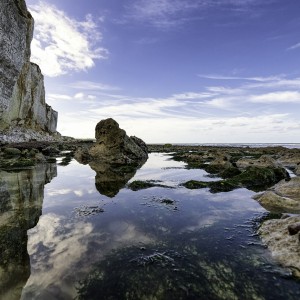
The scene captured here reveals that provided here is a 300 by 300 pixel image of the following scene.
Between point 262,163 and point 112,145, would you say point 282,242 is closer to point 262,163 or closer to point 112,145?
point 262,163

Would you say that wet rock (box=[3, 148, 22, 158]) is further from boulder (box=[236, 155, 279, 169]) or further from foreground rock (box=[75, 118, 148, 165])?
boulder (box=[236, 155, 279, 169])

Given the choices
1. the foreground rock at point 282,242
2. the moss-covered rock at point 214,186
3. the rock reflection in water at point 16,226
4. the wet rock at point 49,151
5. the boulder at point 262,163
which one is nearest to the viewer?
the rock reflection in water at point 16,226

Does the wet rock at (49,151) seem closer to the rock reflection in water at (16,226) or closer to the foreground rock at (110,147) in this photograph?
the foreground rock at (110,147)

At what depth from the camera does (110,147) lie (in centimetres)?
2928

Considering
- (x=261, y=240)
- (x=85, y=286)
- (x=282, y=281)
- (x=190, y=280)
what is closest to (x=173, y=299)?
(x=190, y=280)

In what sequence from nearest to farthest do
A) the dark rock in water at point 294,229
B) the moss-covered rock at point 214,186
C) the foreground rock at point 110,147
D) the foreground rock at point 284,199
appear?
the dark rock in water at point 294,229 → the foreground rock at point 284,199 → the moss-covered rock at point 214,186 → the foreground rock at point 110,147

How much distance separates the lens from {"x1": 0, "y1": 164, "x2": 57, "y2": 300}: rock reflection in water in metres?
4.36

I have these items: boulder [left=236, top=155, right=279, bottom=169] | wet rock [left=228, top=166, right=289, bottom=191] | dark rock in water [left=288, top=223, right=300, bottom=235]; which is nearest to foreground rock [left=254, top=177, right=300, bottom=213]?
wet rock [left=228, top=166, right=289, bottom=191]

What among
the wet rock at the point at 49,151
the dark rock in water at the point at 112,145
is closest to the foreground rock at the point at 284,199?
the dark rock in water at the point at 112,145

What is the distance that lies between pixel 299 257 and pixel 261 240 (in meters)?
1.22

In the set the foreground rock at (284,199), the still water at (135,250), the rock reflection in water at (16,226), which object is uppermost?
the foreground rock at (284,199)

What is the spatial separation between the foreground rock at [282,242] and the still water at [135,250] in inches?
7.3

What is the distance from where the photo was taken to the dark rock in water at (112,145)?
2866 centimetres

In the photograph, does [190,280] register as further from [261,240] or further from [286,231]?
[286,231]
